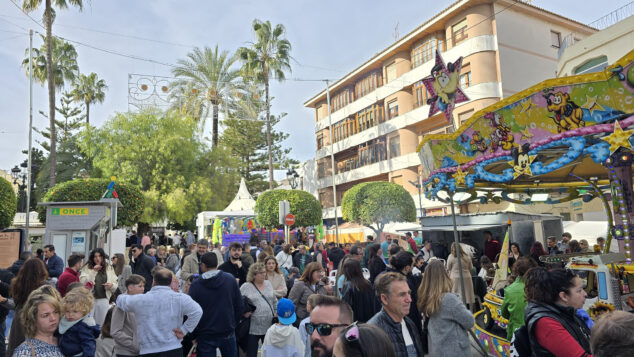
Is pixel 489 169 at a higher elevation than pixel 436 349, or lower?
higher

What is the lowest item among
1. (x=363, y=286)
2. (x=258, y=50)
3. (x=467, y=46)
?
(x=363, y=286)

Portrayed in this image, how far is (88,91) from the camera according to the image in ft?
141

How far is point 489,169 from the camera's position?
1050 cm

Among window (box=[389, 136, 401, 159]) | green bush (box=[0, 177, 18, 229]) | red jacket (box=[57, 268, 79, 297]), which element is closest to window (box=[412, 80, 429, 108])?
window (box=[389, 136, 401, 159])

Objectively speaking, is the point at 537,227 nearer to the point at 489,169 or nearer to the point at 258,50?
the point at 489,169

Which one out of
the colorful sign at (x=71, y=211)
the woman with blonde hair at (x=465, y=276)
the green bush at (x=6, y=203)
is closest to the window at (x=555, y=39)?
→ the woman with blonde hair at (x=465, y=276)

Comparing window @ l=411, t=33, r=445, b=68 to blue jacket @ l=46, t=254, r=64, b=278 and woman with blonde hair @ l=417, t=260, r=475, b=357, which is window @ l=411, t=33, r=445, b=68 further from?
woman with blonde hair @ l=417, t=260, r=475, b=357

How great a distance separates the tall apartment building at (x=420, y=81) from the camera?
2602 centimetres

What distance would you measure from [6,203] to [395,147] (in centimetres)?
2507

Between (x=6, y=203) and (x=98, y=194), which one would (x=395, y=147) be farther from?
(x=6, y=203)

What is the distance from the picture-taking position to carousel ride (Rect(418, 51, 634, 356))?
5.65 meters

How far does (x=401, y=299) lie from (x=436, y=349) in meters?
0.68

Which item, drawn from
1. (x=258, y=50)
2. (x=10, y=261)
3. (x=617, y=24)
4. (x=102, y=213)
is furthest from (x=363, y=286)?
(x=258, y=50)

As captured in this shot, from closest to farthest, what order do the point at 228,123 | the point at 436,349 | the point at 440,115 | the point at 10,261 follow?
the point at 436,349
the point at 10,261
the point at 440,115
the point at 228,123
